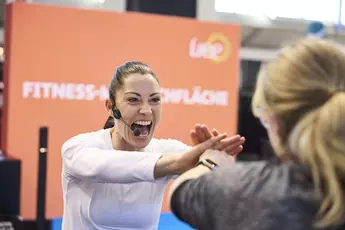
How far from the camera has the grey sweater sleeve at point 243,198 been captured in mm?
707

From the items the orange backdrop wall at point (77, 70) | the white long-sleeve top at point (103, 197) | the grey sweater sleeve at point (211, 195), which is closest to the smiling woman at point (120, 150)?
the white long-sleeve top at point (103, 197)

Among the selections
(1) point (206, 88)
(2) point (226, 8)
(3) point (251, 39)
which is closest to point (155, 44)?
(1) point (206, 88)

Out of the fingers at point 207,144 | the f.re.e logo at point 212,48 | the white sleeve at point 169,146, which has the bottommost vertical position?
the white sleeve at point 169,146

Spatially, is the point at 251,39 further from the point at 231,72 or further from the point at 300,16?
the point at 231,72

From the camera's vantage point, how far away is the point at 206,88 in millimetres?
3742

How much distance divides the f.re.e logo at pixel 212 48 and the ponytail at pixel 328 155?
9.98 ft

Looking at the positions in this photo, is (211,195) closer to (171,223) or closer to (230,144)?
(230,144)

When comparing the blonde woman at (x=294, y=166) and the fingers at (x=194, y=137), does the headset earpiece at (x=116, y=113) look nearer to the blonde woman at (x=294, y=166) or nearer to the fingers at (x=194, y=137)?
the fingers at (x=194, y=137)

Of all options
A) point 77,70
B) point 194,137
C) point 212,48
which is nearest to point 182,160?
point 194,137

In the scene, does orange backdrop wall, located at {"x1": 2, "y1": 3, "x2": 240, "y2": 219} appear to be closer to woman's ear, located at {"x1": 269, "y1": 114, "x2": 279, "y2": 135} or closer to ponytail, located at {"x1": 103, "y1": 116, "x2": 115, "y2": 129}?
ponytail, located at {"x1": 103, "y1": 116, "x2": 115, "y2": 129}

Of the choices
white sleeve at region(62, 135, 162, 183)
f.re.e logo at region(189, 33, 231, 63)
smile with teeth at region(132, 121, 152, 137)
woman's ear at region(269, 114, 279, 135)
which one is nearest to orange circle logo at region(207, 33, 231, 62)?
f.re.e logo at region(189, 33, 231, 63)

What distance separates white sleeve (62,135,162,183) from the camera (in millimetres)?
957

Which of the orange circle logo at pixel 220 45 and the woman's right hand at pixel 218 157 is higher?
the orange circle logo at pixel 220 45

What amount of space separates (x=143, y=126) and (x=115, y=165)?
285mm
